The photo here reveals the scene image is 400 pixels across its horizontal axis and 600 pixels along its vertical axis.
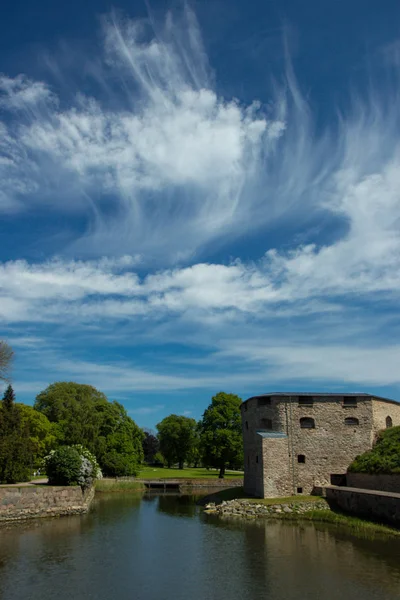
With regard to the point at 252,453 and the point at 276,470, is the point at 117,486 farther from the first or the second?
the point at 276,470

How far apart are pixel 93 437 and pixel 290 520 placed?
29.7 metres

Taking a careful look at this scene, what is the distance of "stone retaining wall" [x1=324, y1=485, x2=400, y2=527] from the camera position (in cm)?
2354

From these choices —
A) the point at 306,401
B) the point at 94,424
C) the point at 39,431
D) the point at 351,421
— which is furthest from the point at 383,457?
the point at 39,431

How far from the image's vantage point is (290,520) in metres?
27.9

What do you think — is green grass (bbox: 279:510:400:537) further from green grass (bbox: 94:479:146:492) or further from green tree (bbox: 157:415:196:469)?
green tree (bbox: 157:415:196:469)

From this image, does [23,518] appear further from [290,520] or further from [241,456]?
[241,456]

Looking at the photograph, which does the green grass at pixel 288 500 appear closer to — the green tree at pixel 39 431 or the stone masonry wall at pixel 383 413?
the stone masonry wall at pixel 383 413

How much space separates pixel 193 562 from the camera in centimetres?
1791

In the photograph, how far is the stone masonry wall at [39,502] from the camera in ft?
89.7

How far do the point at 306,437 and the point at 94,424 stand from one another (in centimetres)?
2798

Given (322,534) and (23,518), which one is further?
(23,518)

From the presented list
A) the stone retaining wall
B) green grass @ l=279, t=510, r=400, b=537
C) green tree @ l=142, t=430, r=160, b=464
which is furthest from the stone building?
green tree @ l=142, t=430, r=160, b=464

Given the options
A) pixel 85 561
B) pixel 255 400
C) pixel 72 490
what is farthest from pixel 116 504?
pixel 85 561

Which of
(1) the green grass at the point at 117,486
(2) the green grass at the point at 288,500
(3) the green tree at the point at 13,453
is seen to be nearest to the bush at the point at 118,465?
(1) the green grass at the point at 117,486
